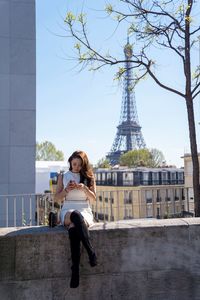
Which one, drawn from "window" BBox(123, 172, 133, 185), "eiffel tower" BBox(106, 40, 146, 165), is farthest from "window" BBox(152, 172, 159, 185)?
"eiffel tower" BBox(106, 40, 146, 165)

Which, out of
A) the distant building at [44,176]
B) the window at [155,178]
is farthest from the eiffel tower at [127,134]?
the distant building at [44,176]

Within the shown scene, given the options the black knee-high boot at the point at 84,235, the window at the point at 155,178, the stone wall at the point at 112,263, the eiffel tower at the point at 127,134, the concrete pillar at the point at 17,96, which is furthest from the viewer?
the eiffel tower at the point at 127,134

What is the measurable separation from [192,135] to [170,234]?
1.49 meters

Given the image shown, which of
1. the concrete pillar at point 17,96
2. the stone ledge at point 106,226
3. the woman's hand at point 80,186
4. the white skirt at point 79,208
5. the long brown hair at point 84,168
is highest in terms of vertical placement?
the concrete pillar at point 17,96

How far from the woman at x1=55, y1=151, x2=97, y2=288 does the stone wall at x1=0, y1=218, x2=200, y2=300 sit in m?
0.19

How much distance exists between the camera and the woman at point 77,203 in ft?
11.1

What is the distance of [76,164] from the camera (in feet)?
12.9

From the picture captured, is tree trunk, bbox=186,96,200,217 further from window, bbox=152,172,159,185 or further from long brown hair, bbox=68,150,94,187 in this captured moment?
window, bbox=152,172,159,185

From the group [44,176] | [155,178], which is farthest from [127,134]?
[44,176]

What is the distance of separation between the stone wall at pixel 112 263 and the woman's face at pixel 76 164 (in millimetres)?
664

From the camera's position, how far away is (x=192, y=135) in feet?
15.3

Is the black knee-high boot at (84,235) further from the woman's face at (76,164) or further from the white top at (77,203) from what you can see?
the woman's face at (76,164)

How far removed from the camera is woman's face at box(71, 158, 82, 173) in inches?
155

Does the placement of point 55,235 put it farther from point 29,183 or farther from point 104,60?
point 29,183
